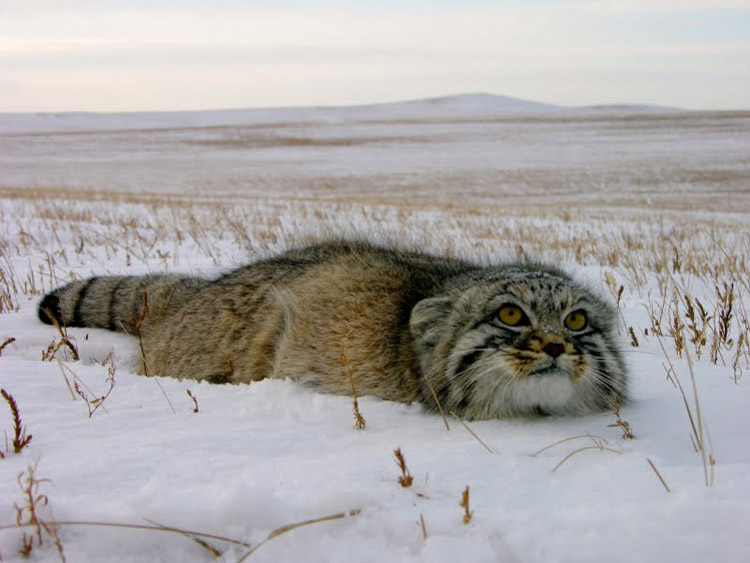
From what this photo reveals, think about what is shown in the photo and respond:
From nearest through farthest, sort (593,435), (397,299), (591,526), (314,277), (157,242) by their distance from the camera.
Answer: (591,526)
(593,435)
(397,299)
(314,277)
(157,242)

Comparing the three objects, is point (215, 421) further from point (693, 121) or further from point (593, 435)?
point (693, 121)

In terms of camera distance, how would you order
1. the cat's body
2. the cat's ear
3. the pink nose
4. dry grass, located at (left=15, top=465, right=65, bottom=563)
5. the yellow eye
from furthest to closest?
1. the cat's ear
2. the yellow eye
3. the cat's body
4. the pink nose
5. dry grass, located at (left=15, top=465, right=65, bottom=563)

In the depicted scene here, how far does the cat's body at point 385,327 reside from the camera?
3629 millimetres

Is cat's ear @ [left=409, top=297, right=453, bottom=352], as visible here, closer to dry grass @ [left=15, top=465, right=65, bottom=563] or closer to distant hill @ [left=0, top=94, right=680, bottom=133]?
dry grass @ [left=15, top=465, right=65, bottom=563]

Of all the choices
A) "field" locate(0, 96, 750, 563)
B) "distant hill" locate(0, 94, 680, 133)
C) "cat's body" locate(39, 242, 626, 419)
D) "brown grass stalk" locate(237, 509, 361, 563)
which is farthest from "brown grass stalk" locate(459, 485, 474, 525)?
"distant hill" locate(0, 94, 680, 133)

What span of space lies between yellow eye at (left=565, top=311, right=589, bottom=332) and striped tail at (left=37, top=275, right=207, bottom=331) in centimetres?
331

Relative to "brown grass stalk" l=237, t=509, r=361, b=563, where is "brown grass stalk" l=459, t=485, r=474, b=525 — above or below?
above

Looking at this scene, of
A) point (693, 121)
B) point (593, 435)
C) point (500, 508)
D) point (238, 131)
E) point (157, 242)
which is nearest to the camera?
point (500, 508)

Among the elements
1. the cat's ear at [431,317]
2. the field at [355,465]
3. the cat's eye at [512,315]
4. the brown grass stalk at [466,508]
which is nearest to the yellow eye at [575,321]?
the cat's eye at [512,315]

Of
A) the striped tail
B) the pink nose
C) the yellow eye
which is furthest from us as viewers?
the striped tail

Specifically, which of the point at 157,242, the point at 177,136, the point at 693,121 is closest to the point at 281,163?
the point at 177,136

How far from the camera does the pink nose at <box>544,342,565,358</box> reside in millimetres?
3447

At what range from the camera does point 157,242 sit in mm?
11547

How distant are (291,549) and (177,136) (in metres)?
66.2
